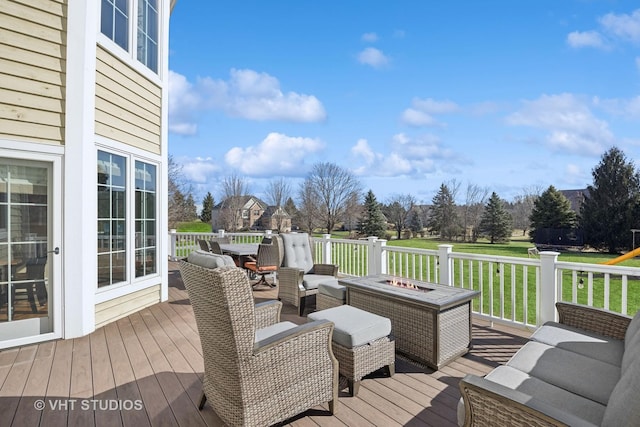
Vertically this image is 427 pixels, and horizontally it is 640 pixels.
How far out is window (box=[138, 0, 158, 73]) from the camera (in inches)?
189

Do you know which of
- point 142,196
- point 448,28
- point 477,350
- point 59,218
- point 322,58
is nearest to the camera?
point 477,350

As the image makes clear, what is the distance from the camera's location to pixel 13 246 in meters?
3.49

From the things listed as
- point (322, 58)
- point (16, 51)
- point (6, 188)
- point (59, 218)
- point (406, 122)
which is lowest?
point (59, 218)

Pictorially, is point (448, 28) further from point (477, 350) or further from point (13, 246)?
point (13, 246)

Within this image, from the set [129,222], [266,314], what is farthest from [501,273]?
[129,222]

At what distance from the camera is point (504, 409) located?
1390 mm

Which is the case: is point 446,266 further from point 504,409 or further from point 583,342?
point 504,409

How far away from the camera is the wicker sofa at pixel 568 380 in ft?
4.18

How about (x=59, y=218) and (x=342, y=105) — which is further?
(x=342, y=105)

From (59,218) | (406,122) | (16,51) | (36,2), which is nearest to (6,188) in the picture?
(59,218)

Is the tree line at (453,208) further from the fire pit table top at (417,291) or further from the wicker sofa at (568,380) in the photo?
the wicker sofa at (568,380)

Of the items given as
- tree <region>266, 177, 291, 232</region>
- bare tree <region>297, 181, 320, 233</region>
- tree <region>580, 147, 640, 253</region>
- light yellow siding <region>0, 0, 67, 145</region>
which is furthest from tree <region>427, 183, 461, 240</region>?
light yellow siding <region>0, 0, 67, 145</region>

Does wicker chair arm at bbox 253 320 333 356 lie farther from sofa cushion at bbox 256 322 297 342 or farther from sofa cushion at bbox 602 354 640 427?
sofa cushion at bbox 602 354 640 427

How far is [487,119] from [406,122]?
7.83 metres
